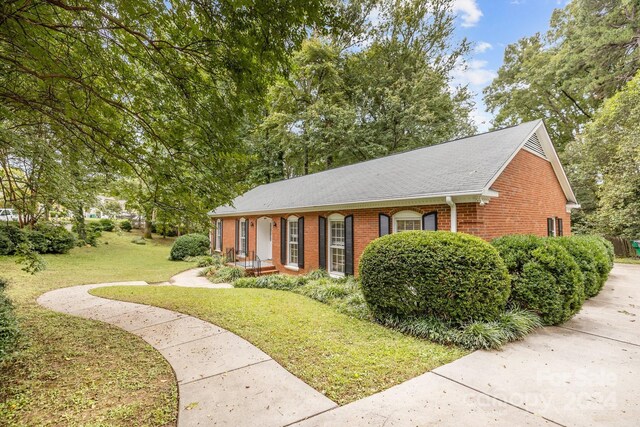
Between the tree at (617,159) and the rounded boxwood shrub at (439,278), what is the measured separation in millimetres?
16869

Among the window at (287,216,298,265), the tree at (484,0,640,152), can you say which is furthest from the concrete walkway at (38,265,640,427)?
the tree at (484,0,640,152)

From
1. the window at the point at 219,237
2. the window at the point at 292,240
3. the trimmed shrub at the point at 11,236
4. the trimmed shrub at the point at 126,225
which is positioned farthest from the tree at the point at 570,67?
the trimmed shrub at the point at 126,225

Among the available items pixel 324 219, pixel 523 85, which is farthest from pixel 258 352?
pixel 523 85

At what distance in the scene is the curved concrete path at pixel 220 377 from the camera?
2.87 meters

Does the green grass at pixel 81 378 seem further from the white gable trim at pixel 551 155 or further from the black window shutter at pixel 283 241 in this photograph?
the white gable trim at pixel 551 155

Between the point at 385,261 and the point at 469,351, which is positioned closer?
the point at 469,351

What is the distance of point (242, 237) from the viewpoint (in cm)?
1602

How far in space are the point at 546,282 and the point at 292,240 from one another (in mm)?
8711

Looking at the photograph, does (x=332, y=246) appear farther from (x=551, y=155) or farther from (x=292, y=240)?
(x=551, y=155)

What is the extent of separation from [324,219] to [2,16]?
8362mm

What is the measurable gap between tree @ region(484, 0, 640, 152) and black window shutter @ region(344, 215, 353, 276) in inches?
783

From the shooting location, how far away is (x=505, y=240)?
→ 20.3ft

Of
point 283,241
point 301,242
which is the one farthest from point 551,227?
point 283,241

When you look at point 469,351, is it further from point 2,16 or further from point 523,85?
point 523,85
